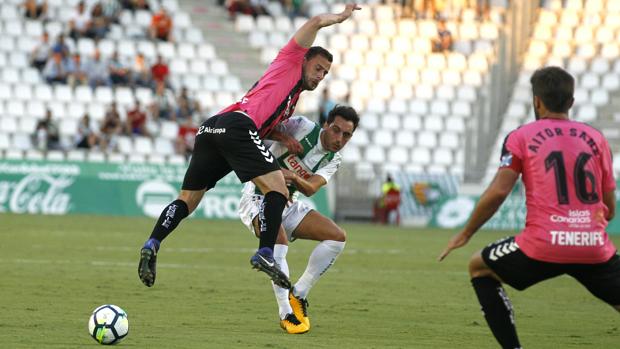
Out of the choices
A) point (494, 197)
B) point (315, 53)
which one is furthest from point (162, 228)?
point (494, 197)

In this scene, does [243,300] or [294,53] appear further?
[243,300]

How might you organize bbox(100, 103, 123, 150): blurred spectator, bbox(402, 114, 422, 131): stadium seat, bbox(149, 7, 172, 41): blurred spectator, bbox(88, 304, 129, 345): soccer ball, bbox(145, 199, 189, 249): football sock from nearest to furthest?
bbox(88, 304, 129, 345): soccer ball → bbox(145, 199, 189, 249): football sock → bbox(100, 103, 123, 150): blurred spectator → bbox(149, 7, 172, 41): blurred spectator → bbox(402, 114, 422, 131): stadium seat

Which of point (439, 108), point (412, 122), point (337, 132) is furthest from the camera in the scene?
point (439, 108)

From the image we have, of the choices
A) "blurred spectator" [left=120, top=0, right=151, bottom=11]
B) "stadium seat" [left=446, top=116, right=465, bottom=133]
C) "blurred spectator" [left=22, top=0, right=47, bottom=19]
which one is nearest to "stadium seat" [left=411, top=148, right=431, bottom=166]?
"stadium seat" [left=446, top=116, right=465, bottom=133]

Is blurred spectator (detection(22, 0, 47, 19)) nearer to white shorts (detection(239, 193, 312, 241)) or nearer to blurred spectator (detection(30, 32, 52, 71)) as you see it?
blurred spectator (detection(30, 32, 52, 71))

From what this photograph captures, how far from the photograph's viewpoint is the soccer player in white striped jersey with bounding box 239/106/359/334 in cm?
994

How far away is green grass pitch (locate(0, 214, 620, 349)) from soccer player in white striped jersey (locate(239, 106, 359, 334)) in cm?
34

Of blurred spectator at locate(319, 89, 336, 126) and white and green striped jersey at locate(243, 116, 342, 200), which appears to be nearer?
white and green striped jersey at locate(243, 116, 342, 200)

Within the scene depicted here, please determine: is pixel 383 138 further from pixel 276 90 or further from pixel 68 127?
pixel 276 90

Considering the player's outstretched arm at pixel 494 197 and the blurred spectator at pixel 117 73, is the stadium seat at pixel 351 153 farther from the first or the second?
the player's outstretched arm at pixel 494 197

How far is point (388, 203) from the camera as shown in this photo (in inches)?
1168

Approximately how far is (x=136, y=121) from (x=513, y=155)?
22.8 m

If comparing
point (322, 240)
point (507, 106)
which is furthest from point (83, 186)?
point (322, 240)

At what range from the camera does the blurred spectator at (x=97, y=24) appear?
31.3 meters
